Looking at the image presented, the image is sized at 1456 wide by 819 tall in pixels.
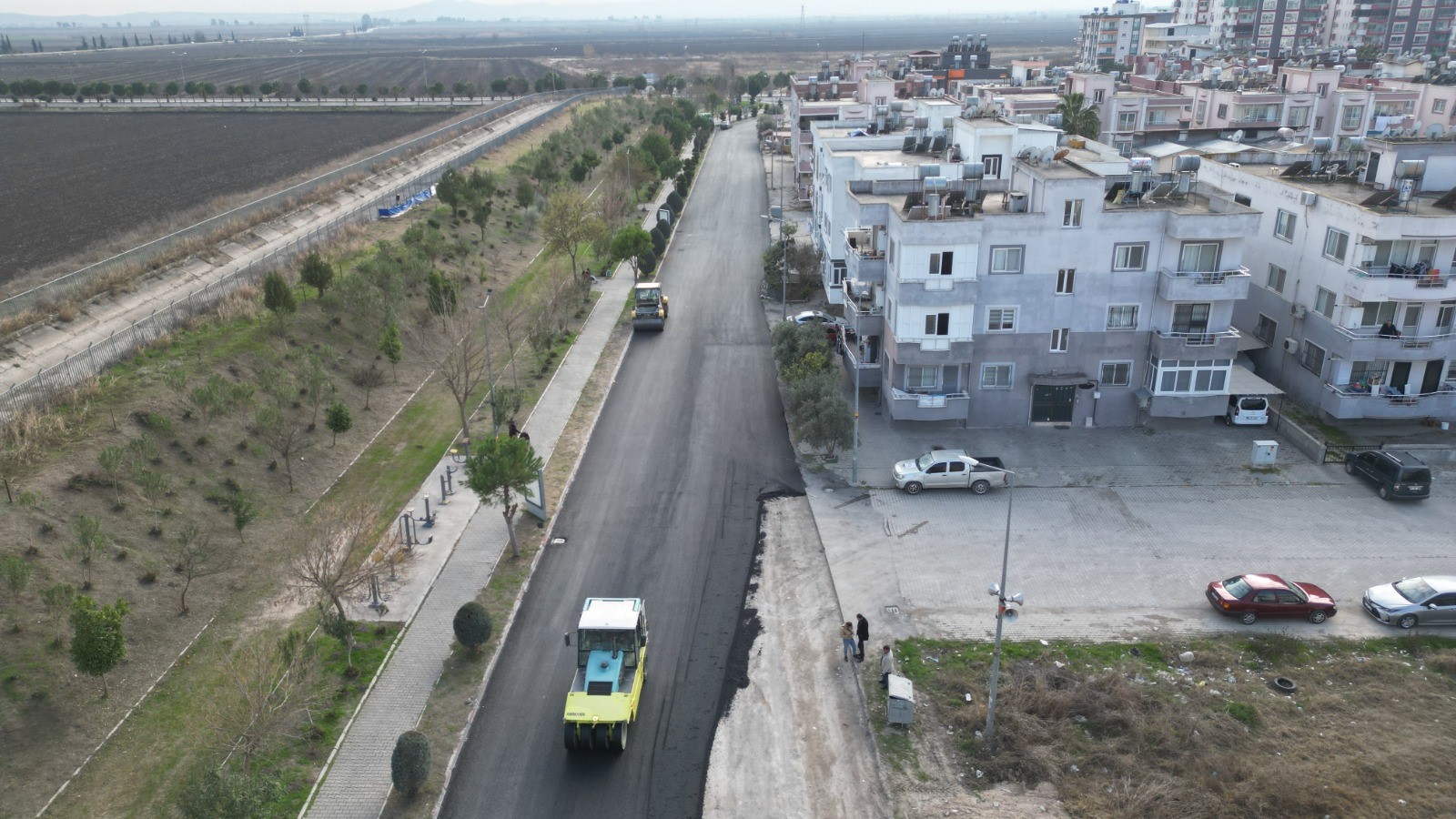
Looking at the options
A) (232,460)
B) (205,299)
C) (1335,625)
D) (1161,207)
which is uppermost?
(1161,207)

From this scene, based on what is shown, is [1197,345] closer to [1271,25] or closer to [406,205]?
[406,205]

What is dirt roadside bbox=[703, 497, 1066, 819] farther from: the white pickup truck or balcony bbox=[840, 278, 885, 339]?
balcony bbox=[840, 278, 885, 339]

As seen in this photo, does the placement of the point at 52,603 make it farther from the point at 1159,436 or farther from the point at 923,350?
the point at 1159,436

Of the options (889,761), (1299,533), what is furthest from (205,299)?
(1299,533)

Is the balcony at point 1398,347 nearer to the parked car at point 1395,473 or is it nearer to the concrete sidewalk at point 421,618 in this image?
the parked car at point 1395,473

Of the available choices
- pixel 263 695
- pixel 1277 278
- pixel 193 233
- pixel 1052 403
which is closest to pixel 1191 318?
pixel 1052 403

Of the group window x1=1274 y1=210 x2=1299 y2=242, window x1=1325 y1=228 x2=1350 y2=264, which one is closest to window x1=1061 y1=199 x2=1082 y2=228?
window x1=1325 y1=228 x2=1350 y2=264
